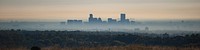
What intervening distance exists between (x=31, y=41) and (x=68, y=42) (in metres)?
7.48

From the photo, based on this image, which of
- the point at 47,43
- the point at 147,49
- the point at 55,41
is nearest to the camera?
the point at 147,49

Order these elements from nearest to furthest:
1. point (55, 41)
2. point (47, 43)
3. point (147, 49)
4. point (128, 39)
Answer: point (147, 49), point (47, 43), point (55, 41), point (128, 39)

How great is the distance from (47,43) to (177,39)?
25.3 meters

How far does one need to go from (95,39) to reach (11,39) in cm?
1829

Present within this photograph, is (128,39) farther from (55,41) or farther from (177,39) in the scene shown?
(55,41)

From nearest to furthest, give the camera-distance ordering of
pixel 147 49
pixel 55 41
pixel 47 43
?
pixel 147 49 → pixel 47 43 → pixel 55 41

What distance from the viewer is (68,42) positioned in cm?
7194

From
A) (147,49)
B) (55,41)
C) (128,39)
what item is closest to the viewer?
(147,49)

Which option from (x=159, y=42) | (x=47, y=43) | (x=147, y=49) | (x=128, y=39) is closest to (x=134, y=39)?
(x=128, y=39)

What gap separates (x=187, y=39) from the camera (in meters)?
71.0

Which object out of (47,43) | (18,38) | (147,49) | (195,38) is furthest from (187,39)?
(147,49)

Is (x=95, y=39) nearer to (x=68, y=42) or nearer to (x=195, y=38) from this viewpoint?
(x=68, y=42)

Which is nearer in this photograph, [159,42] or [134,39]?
[159,42]

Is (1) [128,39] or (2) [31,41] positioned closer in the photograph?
(2) [31,41]
